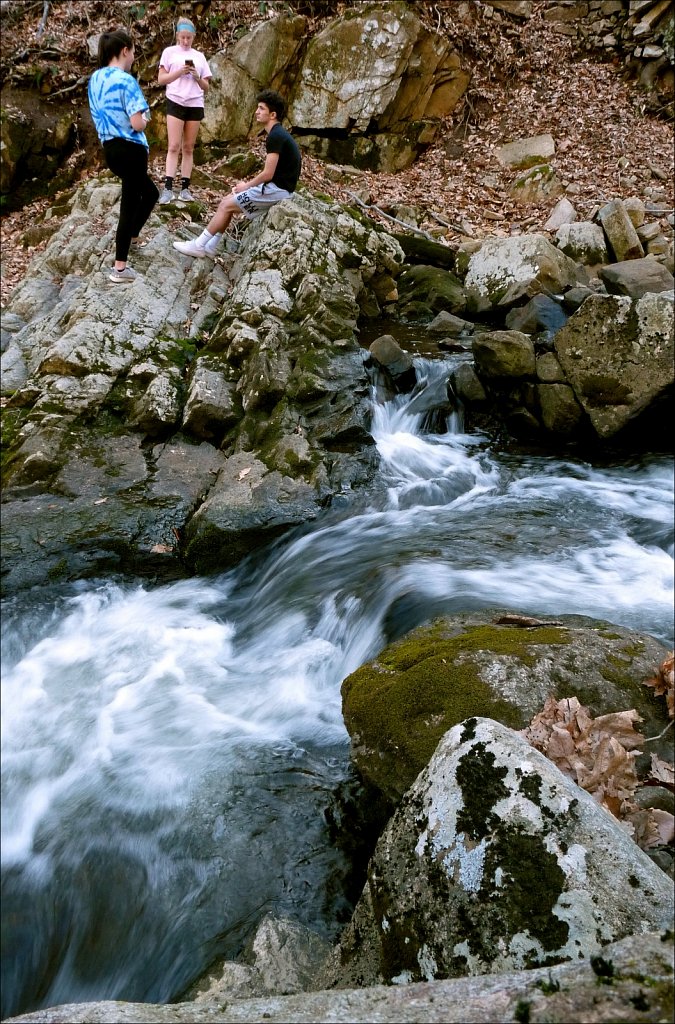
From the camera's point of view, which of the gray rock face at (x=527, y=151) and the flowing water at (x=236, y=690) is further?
the gray rock face at (x=527, y=151)

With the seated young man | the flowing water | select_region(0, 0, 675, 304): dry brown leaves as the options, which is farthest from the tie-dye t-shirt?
select_region(0, 0, 675, 304): dry brown leaves

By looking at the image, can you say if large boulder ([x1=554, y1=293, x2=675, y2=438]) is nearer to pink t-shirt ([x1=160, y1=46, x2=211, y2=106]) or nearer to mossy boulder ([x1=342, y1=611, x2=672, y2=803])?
mossy boulder ([x1=342, y1=611, x2=672, y2=803])

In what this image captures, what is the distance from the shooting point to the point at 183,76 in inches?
332

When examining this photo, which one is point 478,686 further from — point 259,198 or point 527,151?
point 527,151

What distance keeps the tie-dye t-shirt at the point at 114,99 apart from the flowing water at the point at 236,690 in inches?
157

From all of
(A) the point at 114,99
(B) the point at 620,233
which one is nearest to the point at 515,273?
(B) the point at 620,233

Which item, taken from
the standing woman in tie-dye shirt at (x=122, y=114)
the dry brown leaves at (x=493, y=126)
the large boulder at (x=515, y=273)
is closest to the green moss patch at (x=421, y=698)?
the standing woman in tie-dye shirt at (x=122, y=114)

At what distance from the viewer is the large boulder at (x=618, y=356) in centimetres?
665

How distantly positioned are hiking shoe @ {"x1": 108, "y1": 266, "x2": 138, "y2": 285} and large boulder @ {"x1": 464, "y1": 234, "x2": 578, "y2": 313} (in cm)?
504

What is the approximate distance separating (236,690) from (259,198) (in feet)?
21.2

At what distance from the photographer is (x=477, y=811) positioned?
187 cm

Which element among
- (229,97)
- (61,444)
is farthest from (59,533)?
(229,97)

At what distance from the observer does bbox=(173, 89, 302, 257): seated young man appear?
303 inches

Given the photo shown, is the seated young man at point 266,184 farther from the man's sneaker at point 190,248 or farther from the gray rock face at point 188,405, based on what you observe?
the gray rock face at point 188,405
